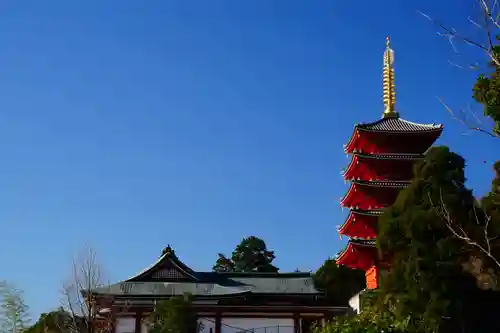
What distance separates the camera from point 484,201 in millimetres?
23859

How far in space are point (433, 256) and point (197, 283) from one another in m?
17.6

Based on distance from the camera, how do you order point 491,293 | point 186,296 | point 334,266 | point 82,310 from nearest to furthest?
point 82,310, point 491,293, point 186,296, point 334,266

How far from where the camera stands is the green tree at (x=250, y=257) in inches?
2746

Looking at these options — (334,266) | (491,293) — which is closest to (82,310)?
(491,293)

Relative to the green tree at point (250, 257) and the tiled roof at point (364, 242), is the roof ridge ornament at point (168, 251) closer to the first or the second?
the tiled roof at point (364, 242)

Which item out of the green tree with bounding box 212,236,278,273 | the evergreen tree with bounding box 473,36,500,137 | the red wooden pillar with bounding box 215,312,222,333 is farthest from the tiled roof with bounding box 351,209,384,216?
the green tree with bounding box 212,236,278,273

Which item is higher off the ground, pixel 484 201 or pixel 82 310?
pixel 484 201

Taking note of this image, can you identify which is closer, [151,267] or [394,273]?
[394,273]

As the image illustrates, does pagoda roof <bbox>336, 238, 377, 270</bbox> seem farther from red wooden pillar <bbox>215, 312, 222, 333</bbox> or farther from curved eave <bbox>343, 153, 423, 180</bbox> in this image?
red wooden pillar <bbox>215, 312, 222, 333</bbox>

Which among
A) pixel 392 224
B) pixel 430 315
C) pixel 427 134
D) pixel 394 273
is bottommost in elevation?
pixel 430 315

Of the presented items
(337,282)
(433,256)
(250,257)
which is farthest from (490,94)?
(250,257)

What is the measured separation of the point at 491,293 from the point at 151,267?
19.4 m

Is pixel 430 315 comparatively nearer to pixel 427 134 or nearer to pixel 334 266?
pixel 427 134

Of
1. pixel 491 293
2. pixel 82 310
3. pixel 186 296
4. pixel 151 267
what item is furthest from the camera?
pixel 151 267
